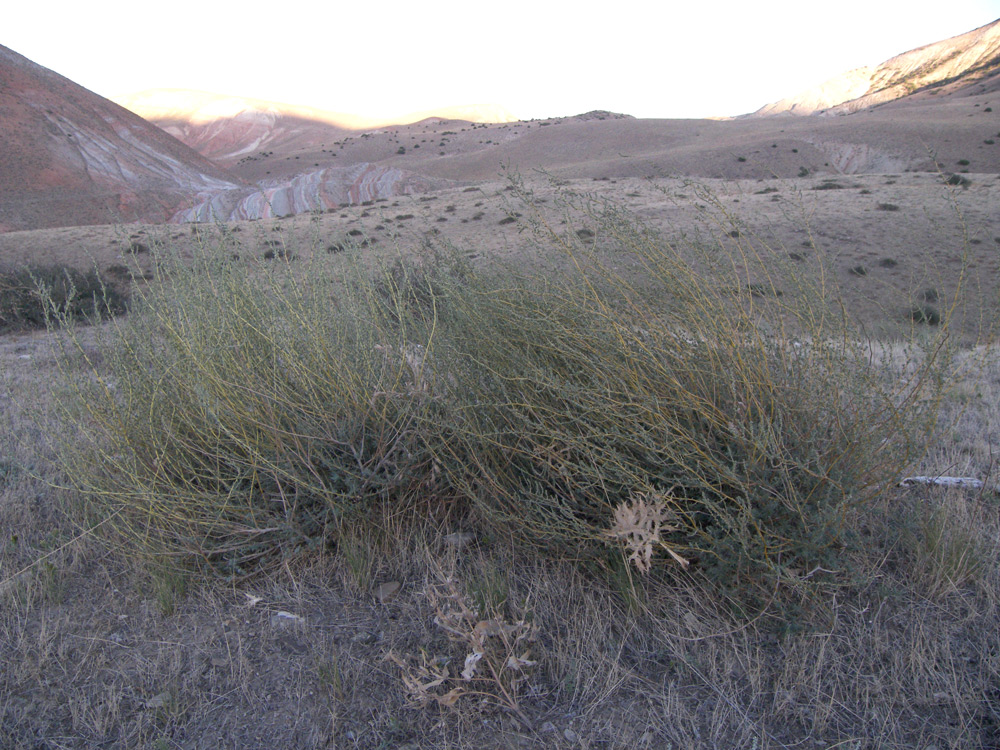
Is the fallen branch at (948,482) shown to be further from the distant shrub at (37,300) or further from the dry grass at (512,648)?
the distant shrub at (37,300)

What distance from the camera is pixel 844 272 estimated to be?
13.6 m

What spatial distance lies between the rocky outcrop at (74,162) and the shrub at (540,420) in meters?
36.1

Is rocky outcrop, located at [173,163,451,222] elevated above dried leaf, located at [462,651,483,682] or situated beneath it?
elevated above

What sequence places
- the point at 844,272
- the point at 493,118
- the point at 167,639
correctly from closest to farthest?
the point at 167,639, the point at 844,272, the point at 493,118

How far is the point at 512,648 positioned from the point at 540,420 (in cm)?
84

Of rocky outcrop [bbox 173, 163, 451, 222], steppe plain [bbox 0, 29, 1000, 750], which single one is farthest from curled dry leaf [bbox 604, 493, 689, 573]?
rocky outcrop [bbox 173, 163, 451, 222]

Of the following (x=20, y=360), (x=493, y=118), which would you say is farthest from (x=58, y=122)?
(x=493, y=118)

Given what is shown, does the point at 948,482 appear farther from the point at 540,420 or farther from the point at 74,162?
the point at 74,162

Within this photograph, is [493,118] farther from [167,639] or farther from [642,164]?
[167,639]

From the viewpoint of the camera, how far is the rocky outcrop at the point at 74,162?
33531 millimetres

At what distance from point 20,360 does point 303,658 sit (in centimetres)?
671

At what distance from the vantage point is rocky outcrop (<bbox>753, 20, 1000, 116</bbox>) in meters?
70.8

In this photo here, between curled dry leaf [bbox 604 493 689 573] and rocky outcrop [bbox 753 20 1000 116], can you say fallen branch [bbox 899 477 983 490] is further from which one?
rocky outcrop [bbox 753 20 1000 116]

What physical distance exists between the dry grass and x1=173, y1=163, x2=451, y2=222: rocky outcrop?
34.5m
